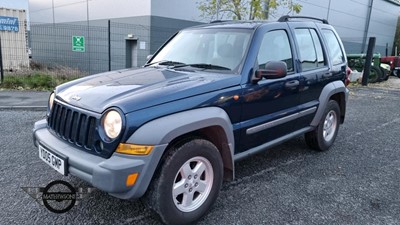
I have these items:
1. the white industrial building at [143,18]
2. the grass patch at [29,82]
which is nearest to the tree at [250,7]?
the white industrial building at [143,18]

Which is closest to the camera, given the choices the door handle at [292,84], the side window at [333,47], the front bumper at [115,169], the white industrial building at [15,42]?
the front bumper at [115,169]

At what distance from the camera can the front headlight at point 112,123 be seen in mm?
2361

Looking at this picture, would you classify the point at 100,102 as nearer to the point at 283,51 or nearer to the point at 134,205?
the point at 134,205

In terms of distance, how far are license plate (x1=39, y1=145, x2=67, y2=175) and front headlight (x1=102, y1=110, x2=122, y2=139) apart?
48 centimetres

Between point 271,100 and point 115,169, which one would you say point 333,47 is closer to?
point 271,100

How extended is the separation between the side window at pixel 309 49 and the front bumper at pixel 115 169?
252 cm

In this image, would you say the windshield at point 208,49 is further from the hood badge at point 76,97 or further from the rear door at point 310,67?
the hood badge at point 76,97

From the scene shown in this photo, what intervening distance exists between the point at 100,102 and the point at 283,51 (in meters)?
2.27

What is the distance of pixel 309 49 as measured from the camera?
427 cm

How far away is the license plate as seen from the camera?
8.37 feet

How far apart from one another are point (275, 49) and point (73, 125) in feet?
7.67

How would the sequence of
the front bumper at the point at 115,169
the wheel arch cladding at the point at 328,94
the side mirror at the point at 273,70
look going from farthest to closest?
1. the wheel arch cladding at the point at 328,94
2. the side mirror at the point at 273,70
3. the front bumper at the point at 115,169

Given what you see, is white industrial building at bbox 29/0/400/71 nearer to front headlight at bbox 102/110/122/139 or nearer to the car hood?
the car hood

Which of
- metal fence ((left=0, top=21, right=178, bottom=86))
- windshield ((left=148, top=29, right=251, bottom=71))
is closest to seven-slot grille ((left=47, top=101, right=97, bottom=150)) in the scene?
windshield ((left=148, top=29, right=251, bottom=71))
